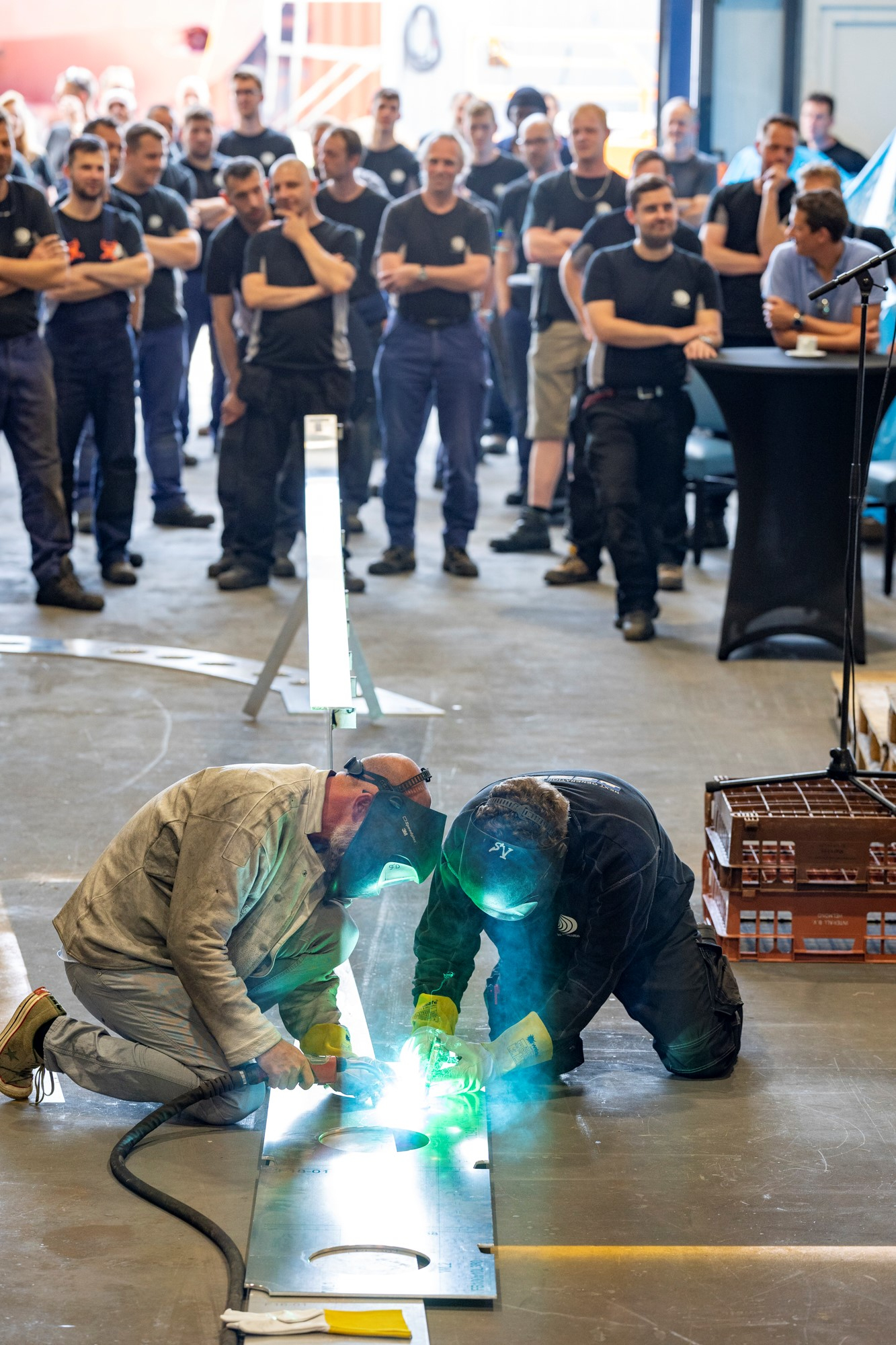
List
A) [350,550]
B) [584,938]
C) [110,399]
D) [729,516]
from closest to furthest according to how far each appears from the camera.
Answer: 1. [584,938]
2. [110,399]
3. [350,550]
4. [729,516]

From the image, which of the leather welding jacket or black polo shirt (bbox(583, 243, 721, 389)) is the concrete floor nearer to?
the leather welding jacket

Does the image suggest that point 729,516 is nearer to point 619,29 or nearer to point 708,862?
point 708,862

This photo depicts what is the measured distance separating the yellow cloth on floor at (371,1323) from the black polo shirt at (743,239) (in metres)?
6.68

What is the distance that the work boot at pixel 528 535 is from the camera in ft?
28.7

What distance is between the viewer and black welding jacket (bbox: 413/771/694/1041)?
3.29 meters

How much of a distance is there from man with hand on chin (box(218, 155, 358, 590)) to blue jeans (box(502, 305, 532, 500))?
2.23 m

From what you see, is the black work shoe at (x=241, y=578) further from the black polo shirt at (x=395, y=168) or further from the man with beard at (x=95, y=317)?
the black polo shirt at (x=395, y=168)

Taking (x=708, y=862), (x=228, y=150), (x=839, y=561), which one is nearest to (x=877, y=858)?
(x=708, y=862)

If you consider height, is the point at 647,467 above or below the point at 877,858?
above

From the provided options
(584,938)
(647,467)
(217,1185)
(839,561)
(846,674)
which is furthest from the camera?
(647,467)

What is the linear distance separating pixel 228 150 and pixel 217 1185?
8516mm

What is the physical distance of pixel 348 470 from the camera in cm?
888

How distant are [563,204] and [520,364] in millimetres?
1308

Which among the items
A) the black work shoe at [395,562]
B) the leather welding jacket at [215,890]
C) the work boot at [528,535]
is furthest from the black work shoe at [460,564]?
the leather welding jacket at [215,890]
